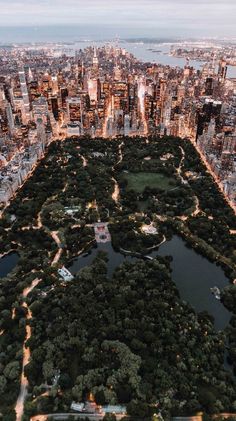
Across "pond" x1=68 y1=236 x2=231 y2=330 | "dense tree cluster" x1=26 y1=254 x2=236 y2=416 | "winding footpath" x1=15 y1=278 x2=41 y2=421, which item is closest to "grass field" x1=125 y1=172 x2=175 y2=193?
"pond" x1=68 y1=236 x2=231 y2=330

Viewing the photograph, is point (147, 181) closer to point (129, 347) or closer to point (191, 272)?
point (191, 272)

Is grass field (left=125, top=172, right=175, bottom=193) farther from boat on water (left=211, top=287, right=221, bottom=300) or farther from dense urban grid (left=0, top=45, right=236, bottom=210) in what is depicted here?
boat on water (left=211, top=287, right=221, bottom=300)

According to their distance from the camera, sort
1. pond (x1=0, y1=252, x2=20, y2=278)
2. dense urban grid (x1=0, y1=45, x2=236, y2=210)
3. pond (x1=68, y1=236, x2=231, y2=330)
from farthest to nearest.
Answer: dense urban grid (x1=0, y1=45, x2=236, y2=210), pond (x1=0, y1=252, x2=20, y2=278), pond (x1=68, y1=236, x2=231, y2=330)

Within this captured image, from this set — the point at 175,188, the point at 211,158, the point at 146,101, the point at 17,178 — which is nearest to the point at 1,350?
the point at 17,178

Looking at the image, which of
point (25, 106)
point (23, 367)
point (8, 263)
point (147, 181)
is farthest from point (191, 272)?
point (25, 106)

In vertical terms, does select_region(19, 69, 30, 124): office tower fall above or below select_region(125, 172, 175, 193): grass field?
above

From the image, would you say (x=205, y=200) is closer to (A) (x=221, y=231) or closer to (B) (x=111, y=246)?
(A) (x=221, y=231)
